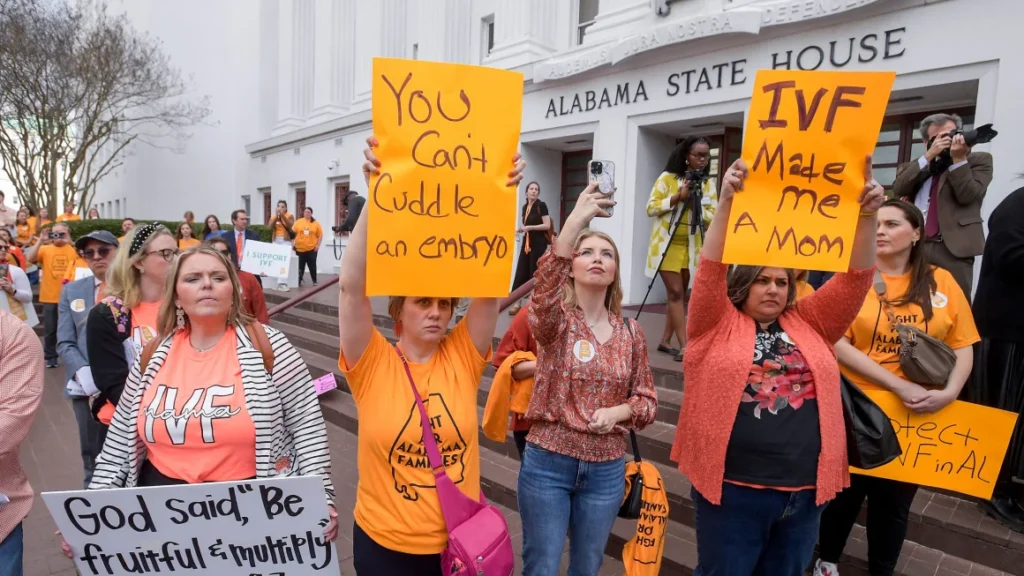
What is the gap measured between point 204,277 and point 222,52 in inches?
900

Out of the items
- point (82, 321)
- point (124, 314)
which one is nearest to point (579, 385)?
point (124, 314)

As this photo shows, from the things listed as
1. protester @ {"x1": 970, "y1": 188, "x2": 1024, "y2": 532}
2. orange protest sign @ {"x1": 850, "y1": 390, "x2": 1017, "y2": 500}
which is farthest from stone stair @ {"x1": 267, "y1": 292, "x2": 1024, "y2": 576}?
orange protest sign @ {"x1": 850, "y1": 390, "x2": 1017, "y2": 500}

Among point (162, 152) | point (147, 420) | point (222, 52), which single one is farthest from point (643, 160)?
point (162, 152)

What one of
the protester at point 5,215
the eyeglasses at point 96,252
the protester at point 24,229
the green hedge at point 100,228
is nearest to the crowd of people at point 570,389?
the eyeglasses at point 96,252

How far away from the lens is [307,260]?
12453mm

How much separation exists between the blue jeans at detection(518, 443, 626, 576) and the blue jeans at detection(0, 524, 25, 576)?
70.7 inches

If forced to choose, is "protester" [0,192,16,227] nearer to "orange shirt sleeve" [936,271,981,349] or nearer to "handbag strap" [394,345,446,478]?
"handbag strap" [394,345,446,478]

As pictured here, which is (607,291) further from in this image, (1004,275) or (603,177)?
(1004,275)

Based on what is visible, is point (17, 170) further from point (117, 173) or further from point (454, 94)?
point (454, 94)

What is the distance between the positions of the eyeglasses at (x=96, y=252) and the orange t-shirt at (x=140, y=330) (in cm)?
103

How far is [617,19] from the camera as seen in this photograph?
869 cm

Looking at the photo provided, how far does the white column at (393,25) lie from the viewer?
1433 centimetres

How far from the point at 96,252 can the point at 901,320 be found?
4453mm

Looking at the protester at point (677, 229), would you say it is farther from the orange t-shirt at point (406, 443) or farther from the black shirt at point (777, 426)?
the orange t-shirt at point (406, 443)
